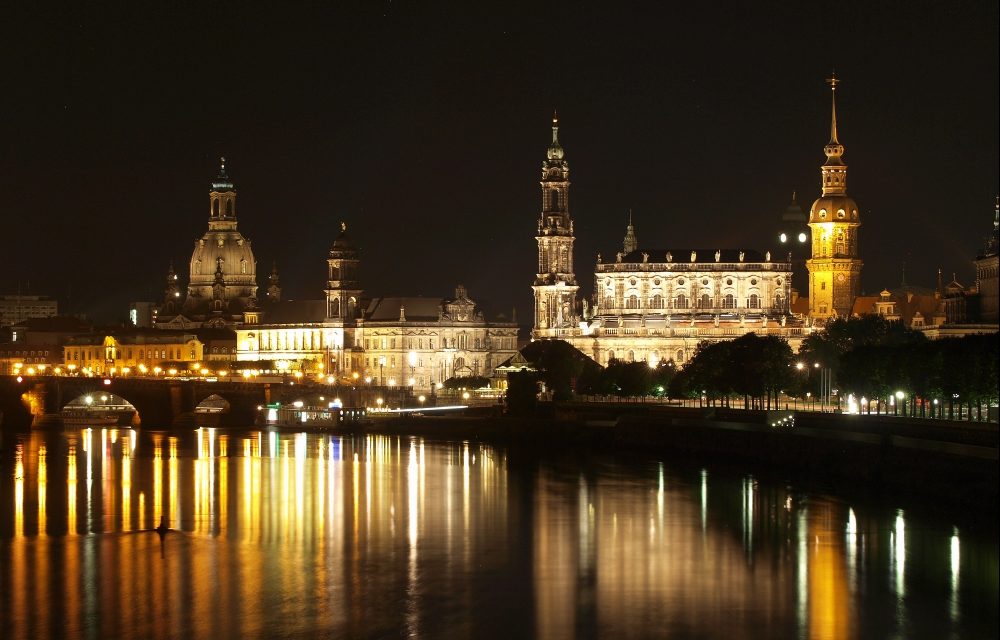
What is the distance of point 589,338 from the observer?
15525 cm

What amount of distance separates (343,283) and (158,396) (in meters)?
48.2

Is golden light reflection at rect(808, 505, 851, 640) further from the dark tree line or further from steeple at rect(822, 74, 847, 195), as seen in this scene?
steeple at rect(822, 74, 847, 195)

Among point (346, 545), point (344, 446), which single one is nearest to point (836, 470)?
point (346, 545)

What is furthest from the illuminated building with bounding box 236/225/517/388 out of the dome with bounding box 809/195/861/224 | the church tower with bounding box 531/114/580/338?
the dome with bounding box 809/195/861/224

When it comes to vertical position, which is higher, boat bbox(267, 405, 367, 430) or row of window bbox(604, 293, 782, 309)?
row of window bbox(604, 293, 782, 309)

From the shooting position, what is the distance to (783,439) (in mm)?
83625

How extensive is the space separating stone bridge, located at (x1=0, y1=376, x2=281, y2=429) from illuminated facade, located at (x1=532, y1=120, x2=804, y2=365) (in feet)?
85.5

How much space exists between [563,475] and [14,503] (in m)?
24.9

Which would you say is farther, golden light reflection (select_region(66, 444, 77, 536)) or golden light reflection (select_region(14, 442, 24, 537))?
golden light reflection (select_region(66, 444, 77, 536))

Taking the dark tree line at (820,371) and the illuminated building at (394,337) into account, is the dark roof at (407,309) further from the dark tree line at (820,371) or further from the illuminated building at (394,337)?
the dark tree line at (820,371)

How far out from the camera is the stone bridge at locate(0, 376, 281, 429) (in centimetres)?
14275

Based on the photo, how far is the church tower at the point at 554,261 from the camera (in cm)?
15862

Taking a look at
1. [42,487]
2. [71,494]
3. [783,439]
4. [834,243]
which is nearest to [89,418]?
[834,243]

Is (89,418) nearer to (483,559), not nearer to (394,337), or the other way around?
(394,337)
